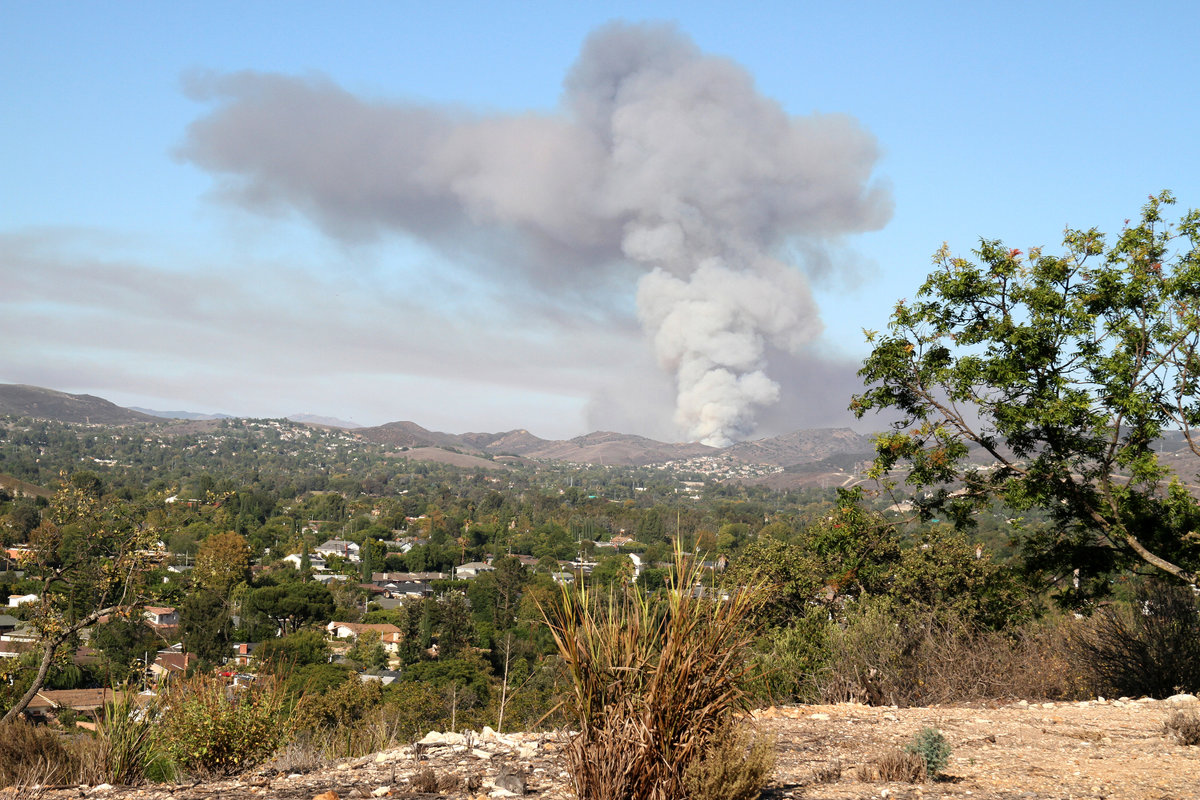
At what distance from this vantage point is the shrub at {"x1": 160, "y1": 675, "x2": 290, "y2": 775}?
5293 mm

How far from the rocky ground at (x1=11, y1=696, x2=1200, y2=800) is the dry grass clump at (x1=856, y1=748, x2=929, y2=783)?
4 centimetres

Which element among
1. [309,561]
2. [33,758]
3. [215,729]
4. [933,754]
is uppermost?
[933,754]

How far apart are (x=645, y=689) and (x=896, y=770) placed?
6.53 ft

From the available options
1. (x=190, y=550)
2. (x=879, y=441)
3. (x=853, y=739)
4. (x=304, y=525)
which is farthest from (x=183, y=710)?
(x=304, y=525)

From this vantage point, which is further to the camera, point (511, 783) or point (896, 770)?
point (896, 770)

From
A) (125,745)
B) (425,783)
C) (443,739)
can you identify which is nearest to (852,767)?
(425,783)

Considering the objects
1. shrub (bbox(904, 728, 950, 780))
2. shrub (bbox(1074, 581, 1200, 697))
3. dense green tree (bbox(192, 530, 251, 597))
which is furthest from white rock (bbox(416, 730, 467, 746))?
dense green tree (bbox(192, 530, 251, 597))

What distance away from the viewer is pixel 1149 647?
845 centimetres

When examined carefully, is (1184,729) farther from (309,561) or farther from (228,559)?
(309,561)

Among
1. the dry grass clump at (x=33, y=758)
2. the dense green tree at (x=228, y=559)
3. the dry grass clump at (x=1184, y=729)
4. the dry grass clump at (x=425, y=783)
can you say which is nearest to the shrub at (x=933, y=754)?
the dry grass clump at (x=1184, y=729)

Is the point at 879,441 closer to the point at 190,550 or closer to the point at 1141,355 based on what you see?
the point at 1141,355

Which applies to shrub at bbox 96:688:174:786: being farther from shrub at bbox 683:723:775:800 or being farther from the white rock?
shrub at bbox 683:723:775:800

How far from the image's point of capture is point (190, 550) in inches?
2485

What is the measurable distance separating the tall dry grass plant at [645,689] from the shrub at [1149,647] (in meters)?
6.98
